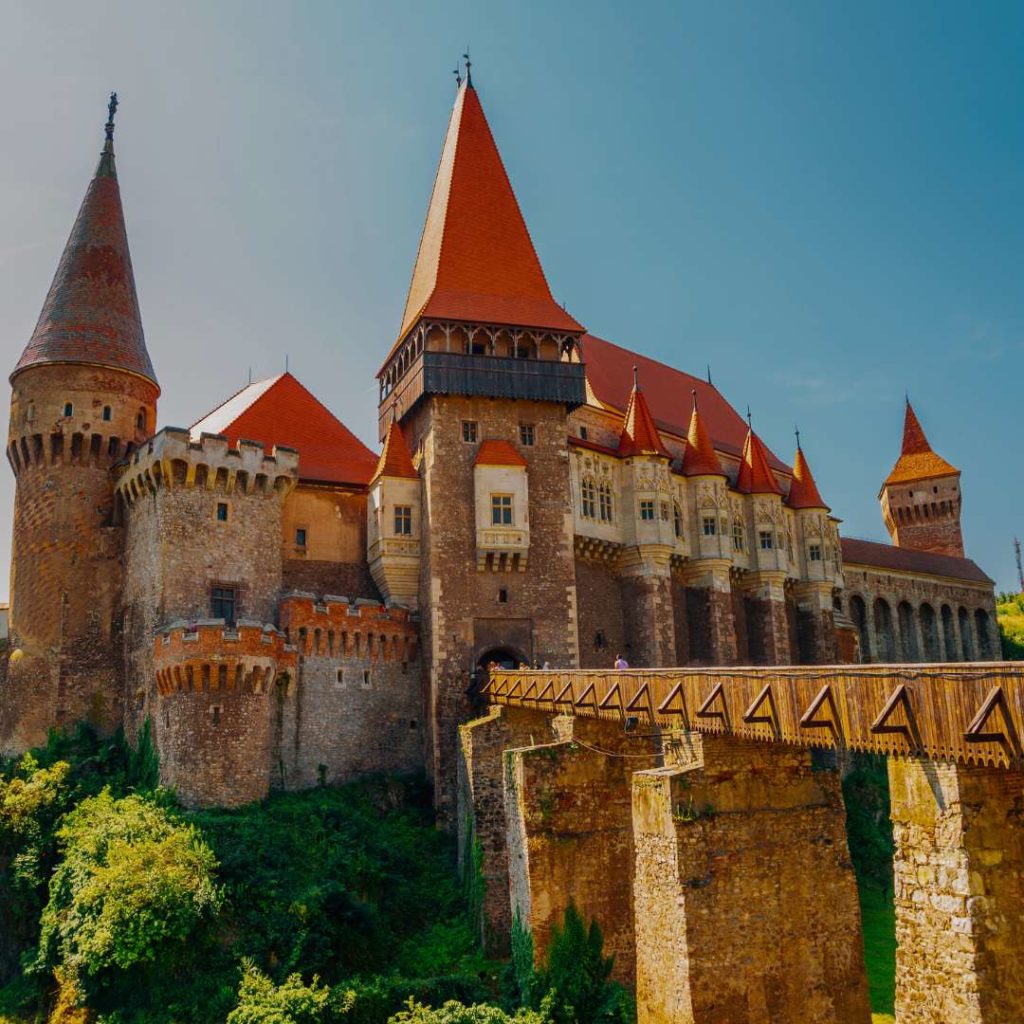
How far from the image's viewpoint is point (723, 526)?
131 ft

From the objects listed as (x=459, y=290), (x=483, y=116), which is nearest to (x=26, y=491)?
(x=459, y=290)

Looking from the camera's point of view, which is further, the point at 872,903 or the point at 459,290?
the point at 459,290

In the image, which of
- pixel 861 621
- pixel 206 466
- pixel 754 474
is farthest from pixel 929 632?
pixel 206 466

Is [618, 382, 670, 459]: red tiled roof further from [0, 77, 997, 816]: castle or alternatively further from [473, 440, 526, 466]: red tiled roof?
[473, 440, 526, 466]: red tiled roof

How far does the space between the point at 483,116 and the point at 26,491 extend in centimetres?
2249

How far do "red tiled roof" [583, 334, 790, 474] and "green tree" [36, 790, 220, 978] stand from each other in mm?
22666

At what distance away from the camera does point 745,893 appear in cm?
1488

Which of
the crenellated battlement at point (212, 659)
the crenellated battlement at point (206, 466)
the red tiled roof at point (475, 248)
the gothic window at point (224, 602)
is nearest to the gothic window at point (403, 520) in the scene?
the crenellated battlement at point (206, 466)

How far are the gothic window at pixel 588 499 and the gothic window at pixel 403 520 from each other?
6001 mm

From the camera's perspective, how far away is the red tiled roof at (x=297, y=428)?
35.4 meters

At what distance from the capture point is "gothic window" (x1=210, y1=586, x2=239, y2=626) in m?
31.0

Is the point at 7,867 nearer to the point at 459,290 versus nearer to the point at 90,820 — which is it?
the point at 90,820

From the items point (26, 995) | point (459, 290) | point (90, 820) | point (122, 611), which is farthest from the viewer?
point (459, 290)

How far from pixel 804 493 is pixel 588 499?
14032mm
